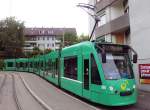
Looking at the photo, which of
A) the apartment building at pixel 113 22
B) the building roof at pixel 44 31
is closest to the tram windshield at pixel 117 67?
the apartment building at pixel 113 22

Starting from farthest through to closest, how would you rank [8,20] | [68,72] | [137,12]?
[8,20]
[137,12]
[68,72]

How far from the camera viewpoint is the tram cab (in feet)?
38.3

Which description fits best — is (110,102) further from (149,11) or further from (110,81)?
(149,11)

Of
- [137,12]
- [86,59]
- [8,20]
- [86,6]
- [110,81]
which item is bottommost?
[110,81]

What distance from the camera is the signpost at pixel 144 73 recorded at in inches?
726

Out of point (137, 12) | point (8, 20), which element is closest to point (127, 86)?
point (137, 12)

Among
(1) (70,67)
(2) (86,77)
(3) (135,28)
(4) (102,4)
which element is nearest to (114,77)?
(2) (86,77)

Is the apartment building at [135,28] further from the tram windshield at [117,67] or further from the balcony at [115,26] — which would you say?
the tram windshield at [117,67]

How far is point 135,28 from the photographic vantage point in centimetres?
2125

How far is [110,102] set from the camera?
38.0 feet

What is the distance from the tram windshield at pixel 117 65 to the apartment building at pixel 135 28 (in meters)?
3.88

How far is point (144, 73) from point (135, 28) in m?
4.01

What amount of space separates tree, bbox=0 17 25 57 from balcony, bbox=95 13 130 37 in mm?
54255

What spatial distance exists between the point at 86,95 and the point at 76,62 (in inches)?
92.5
